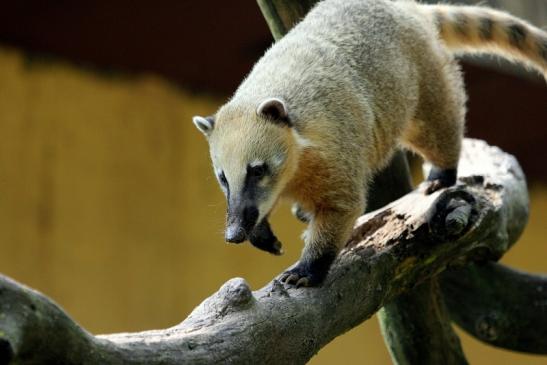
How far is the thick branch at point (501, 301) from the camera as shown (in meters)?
5.61

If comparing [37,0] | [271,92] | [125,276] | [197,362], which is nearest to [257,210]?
[271,92]

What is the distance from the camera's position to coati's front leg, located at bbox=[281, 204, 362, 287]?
12.5 ft

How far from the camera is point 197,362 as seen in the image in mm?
2824

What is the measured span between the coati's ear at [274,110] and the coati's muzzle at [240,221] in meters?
0.42

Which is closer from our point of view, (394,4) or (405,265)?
(405,265)

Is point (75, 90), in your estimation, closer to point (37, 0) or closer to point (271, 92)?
point (37, 0)

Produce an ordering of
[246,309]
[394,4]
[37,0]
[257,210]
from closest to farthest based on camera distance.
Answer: [246,309] → [257,210] → [394,4] → [37,0]

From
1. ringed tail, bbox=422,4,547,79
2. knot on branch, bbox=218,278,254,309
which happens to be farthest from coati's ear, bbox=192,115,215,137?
ringed tail, bbox=422,4,547,79

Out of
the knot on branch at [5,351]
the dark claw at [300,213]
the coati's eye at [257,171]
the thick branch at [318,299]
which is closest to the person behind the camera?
the knot on branch at [5,351]

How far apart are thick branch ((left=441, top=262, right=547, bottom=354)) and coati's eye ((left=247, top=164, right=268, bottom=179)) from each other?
2.07 metres

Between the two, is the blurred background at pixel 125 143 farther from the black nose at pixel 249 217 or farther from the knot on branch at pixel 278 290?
the knot on branch at pixel 278 290

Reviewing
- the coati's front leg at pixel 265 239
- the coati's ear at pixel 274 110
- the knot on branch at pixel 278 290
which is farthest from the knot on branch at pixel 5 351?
the coati's front leg at pixel 265 239

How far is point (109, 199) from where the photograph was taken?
8.20 metres

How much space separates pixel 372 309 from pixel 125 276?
179 inches
